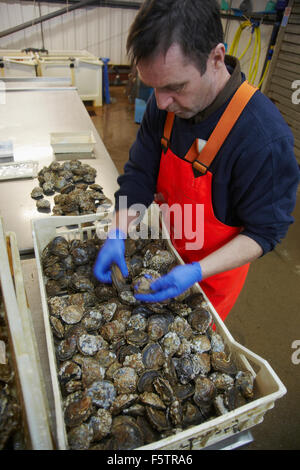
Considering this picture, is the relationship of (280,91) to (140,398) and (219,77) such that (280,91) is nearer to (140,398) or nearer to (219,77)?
(219,77)

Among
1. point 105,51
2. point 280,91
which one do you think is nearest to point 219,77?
point 280,91

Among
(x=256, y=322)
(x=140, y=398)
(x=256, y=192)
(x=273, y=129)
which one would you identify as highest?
(x=273, y=129)

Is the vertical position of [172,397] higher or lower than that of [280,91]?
lower

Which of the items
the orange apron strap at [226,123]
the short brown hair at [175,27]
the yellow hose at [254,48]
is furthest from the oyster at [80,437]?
the yellow hose at [254,48]

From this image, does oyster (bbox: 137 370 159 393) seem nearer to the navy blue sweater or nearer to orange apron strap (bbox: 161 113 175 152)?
the navy blue sweater

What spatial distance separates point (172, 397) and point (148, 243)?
69cm

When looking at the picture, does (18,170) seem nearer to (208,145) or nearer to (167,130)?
(167,130)

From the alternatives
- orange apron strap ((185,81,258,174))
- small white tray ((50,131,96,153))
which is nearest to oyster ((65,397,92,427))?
orange apron strap ((185,81,258,174))

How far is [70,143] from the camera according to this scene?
214 centimetres

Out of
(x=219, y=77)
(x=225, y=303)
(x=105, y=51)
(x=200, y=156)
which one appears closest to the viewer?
(x=219, y=77)

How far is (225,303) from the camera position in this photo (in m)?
1.51

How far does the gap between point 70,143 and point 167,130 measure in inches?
44.2

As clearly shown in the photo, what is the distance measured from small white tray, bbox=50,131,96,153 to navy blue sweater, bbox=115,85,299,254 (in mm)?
1147

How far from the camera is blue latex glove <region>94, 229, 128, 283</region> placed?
4.08 feet
